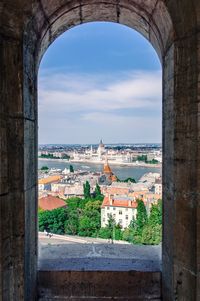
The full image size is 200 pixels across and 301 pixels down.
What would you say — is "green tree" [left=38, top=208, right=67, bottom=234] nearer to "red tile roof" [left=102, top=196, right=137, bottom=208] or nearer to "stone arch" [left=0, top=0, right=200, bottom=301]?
"stone arch" [left=0, top=0, right=200, bottom=301]

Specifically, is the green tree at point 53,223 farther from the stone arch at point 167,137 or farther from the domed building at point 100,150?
the domed building at point 100,150

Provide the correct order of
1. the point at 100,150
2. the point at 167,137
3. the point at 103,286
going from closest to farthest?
the point at 167,137 < the point at 103,286 < the point at 100,150

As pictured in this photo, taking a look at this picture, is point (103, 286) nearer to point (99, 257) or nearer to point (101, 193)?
point (99, 257)

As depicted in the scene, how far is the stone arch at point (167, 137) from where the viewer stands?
9.66 feet

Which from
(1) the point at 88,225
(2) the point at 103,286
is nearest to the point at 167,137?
(2) the point at 103,286

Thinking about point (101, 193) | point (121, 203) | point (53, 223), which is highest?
point (53, 223)

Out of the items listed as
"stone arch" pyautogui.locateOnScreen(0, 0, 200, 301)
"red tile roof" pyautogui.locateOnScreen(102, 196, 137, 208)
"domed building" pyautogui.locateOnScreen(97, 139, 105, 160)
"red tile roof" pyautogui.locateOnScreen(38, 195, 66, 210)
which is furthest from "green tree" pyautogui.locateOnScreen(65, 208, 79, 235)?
"domed building" pyautogui.locateOnScreen(97, 139, 105, 160)

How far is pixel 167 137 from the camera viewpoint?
3.50 m

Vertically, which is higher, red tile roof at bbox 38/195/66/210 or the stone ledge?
the stone ledge

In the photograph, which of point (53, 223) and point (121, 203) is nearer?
point (53, 223)

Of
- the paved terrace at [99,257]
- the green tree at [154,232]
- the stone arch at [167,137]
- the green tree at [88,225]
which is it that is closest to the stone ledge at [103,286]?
the paved terrace at [99,257]

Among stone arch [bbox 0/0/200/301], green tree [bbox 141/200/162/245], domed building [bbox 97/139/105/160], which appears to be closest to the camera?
stone arch [bbox 0/0/200/301]

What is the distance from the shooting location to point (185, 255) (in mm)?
3061

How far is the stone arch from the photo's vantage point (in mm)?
2945
